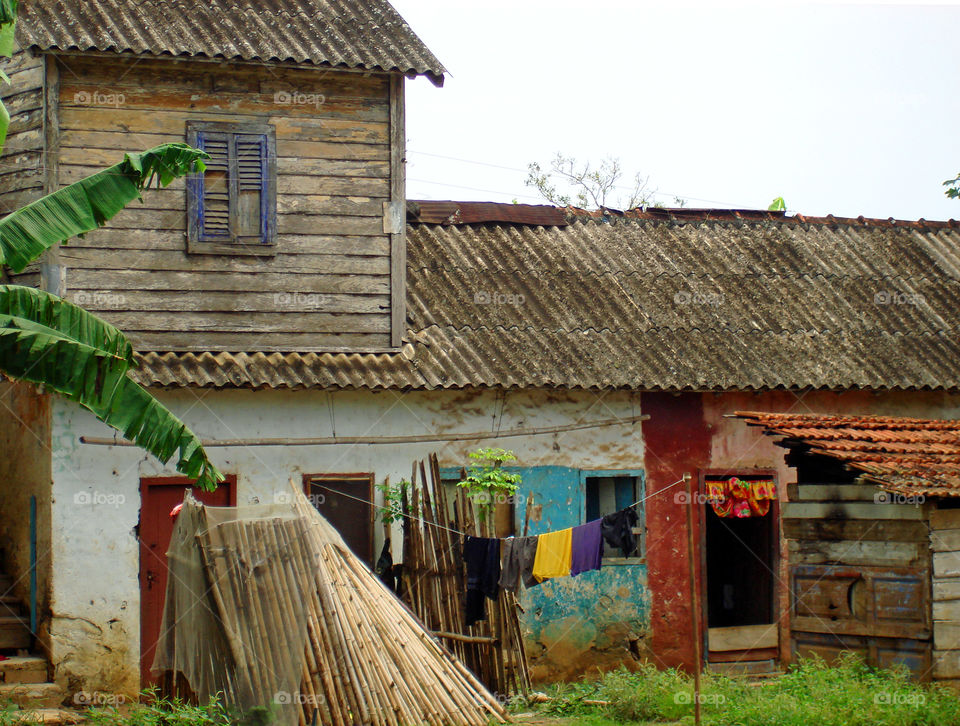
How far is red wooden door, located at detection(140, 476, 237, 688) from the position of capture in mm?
11414

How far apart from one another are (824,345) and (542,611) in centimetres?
452

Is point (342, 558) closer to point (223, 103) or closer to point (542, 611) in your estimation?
point (542, 611)

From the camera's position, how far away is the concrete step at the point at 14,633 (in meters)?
11.3

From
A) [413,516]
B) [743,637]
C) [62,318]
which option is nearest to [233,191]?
[62,318]

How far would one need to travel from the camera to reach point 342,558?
9781mm

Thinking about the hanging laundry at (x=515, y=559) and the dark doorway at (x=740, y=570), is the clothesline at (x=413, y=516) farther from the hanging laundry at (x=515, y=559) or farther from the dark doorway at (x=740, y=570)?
the dark doorway at (x=740, y=570)

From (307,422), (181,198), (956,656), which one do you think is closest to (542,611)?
(307,422)

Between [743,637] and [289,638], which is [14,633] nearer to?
[289,638]
